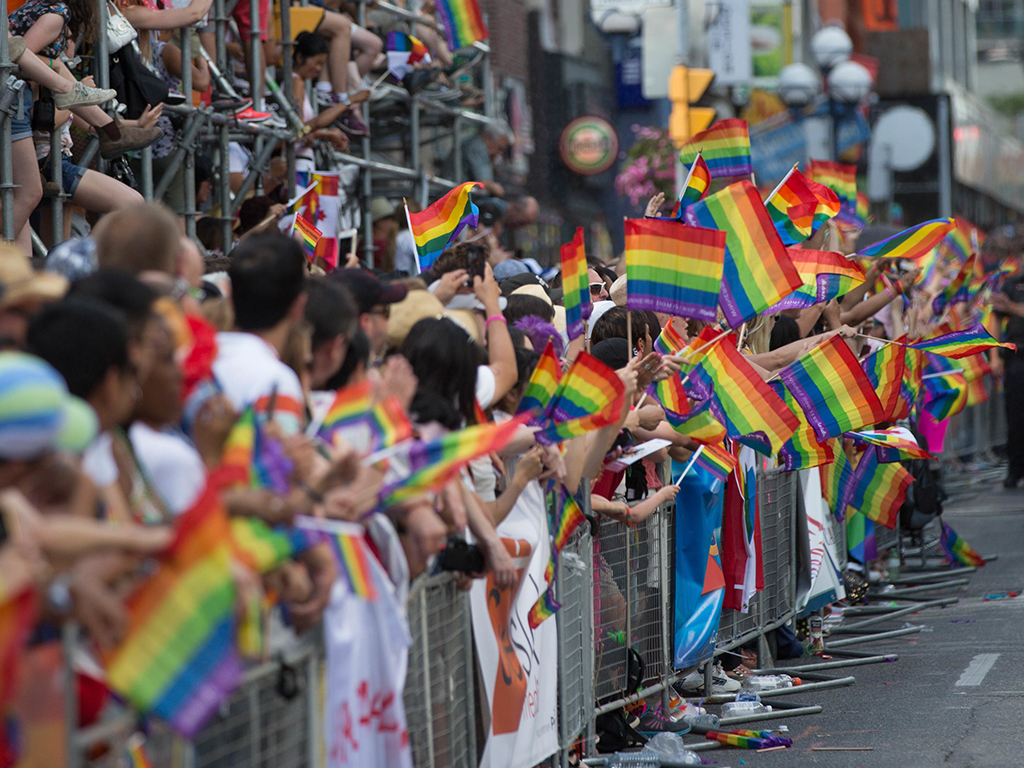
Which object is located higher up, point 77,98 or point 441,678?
point 77,98

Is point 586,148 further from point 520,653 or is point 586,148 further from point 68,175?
point 520,653

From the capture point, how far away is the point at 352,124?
39.6ft

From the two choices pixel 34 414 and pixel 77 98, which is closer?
pixel 34 414

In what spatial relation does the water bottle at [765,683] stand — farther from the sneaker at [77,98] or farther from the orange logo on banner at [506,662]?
the sneaker at [77,98]

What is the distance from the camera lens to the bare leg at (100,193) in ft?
25.5

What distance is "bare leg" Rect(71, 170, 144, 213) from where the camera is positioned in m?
7.76

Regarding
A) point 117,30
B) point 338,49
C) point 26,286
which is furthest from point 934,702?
point 338,49

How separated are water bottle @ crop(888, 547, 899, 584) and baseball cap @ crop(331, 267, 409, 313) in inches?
288

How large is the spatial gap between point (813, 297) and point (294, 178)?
3.84 metres

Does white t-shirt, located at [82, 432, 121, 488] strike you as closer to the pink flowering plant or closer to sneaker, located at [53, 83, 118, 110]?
sneaker, located at [53, 83, 118, 110]

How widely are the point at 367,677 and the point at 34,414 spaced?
4.87 ft

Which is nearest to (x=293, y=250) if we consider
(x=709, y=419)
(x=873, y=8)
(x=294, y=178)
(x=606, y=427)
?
(x=606, y=427)

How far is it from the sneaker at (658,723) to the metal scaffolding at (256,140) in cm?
352

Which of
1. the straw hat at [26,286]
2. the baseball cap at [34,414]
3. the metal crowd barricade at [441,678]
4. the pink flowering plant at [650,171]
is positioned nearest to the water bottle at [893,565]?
the metal crowd barricade at [441,678]
